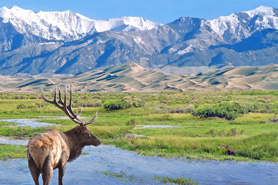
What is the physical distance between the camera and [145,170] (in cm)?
2252

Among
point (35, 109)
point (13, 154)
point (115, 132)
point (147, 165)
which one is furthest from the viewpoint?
point (35, 109)

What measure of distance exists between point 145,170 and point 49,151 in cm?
868

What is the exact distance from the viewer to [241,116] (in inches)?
2154

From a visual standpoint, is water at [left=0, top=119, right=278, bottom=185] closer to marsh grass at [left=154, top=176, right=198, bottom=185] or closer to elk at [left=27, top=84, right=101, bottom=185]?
marsh grass at [left=154, top=176, right=198, bottom=185]

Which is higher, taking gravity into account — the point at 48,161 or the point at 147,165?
the point at 48,161

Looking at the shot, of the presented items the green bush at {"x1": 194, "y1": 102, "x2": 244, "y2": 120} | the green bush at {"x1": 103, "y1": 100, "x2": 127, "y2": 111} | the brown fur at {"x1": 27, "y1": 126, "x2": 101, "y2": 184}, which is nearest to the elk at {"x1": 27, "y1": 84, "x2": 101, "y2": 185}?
the brown fur at {"x1": 27, "y1": 126, "x2": 101, "y2": 184}

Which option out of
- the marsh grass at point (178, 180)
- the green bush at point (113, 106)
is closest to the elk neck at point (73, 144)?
the marsh grass at point (178, 180)

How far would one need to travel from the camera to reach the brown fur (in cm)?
1471

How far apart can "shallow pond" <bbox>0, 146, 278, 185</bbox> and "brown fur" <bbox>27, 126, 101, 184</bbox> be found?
2.84 m

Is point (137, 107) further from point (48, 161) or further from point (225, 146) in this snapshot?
point (48, 161)

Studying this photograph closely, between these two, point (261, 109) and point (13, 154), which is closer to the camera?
point (13, 154)

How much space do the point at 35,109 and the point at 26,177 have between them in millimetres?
53091

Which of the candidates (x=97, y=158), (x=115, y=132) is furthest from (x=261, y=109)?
(x=97, y=158)

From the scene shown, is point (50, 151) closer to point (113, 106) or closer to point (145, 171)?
point (145, 171)
